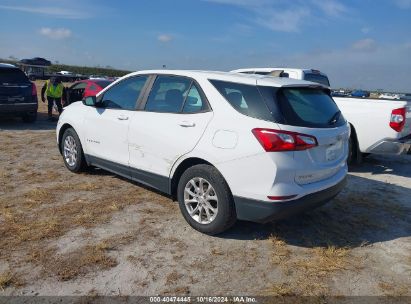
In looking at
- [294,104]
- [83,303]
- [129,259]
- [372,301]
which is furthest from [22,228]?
[372,301]

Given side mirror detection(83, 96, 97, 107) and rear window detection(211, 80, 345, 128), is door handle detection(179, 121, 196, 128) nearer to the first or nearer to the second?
rear window detection(211, 80, 345, 128)

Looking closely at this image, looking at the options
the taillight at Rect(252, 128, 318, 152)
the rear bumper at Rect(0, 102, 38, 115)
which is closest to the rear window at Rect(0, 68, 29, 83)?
the rear bumper at Rect(0, 102, 38, 115)

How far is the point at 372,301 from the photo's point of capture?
3.19m

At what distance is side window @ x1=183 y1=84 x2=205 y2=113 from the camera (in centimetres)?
428

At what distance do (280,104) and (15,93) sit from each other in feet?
31.9

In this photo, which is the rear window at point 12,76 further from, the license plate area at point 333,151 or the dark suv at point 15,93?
the license plate area at point 333,151

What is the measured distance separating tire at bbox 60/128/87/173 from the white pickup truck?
331cm

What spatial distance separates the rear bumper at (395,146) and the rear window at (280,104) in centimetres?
286

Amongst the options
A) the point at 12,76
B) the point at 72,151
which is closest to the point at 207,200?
the point at 72,151

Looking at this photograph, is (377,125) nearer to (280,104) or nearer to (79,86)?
(280,104)

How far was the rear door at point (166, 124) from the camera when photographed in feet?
13.9

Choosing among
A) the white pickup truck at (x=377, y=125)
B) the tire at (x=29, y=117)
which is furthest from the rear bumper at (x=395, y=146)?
the tire at (x=29, y=117)

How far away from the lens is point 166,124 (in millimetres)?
4520

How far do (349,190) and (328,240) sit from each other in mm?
2119
